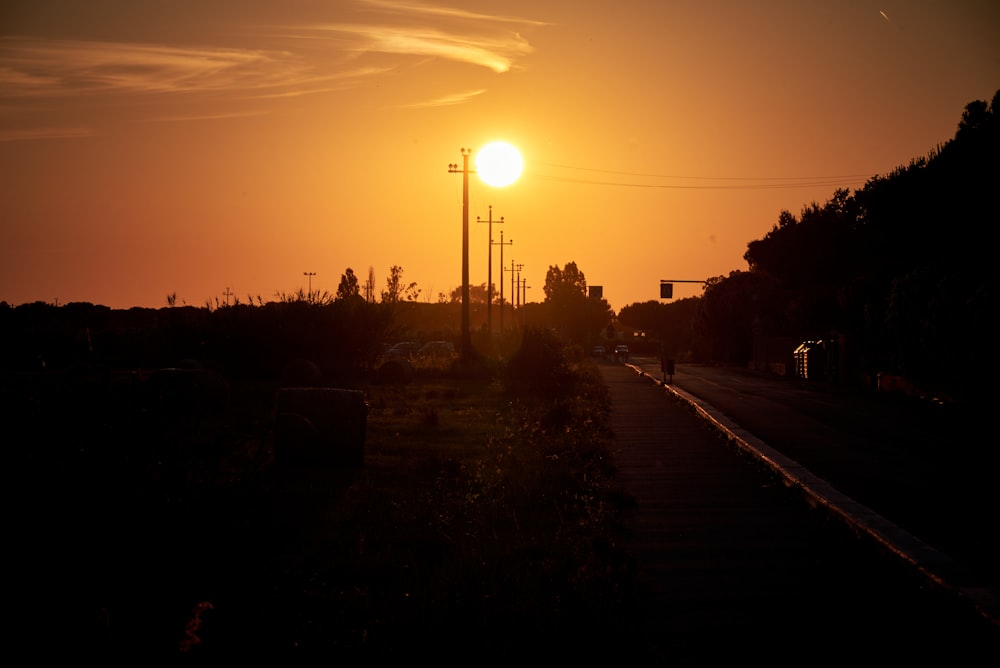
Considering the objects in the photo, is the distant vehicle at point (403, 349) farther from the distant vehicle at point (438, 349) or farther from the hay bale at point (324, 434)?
the hay bale at point (324, 434)

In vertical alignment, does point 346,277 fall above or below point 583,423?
above

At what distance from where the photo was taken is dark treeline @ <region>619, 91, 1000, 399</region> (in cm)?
2967

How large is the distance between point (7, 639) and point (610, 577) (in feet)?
13.5

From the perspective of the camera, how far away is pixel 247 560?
285 inches

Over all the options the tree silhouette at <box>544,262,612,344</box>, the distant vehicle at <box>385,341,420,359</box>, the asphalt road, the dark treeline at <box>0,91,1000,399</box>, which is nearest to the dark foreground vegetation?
the asphalt road

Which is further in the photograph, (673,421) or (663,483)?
(673,421)

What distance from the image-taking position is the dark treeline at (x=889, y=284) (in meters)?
Result: 29.7

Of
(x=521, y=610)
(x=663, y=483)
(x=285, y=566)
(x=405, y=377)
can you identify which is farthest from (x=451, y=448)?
(x=405, y=377)

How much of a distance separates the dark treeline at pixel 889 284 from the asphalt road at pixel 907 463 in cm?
215

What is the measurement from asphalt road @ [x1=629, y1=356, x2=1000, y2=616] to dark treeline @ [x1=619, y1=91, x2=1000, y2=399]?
2.15m

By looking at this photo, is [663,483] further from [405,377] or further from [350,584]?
[405,377]

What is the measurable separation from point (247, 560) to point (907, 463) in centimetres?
1094

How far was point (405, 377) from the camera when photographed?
41.5 m

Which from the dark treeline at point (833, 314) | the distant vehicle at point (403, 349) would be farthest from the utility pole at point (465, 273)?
the distant vehicle at point (403, 349)
